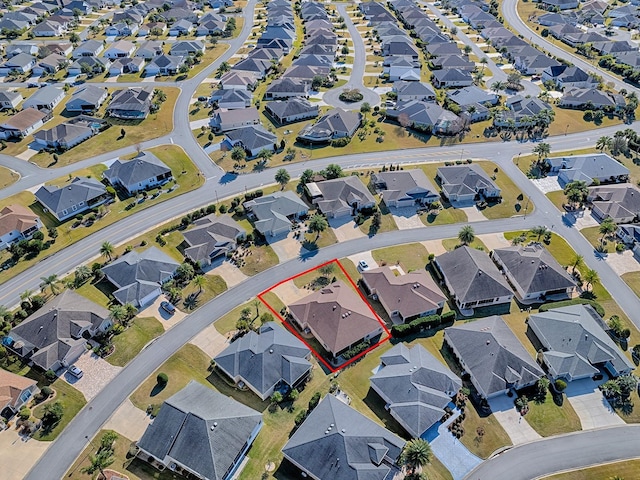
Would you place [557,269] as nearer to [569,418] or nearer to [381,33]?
[569,418]

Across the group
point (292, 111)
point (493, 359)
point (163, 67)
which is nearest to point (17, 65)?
point (163, 67)

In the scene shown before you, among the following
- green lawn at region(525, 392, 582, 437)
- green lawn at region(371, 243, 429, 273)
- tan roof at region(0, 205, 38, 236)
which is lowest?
green lawn at region(525, 392, 582, 437)

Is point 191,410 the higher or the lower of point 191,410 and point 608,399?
the higher

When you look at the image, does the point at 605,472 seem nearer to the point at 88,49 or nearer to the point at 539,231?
the point at 539,231


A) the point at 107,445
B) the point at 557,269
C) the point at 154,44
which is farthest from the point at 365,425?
the point at 154,44

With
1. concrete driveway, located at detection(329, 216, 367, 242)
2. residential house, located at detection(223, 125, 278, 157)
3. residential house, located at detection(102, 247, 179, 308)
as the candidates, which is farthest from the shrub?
residential house, located at detection(223, 125, 278, 157)

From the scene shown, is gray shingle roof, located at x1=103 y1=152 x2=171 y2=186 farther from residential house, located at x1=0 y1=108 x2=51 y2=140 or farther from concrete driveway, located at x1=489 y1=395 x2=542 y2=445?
concrete driveway, located at x1=489 y1=395 x2=542 y2=445

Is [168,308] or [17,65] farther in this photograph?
[17,65]
